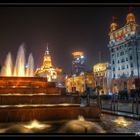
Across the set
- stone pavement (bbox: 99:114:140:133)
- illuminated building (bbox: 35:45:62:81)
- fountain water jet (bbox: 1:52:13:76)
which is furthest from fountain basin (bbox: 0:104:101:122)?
illuminated building (bbox: 35:45:62:81)

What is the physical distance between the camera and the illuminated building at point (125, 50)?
237 ft

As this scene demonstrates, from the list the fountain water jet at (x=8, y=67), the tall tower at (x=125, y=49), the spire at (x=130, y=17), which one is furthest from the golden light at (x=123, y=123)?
the spire at (x=130, y=17)

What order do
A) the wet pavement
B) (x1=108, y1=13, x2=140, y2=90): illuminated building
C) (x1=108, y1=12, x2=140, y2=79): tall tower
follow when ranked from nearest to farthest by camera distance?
1. the wet pavement
2. (x1=108, y1=13, x2=140, y2=90): illuminated building
3. (x1=108, y1=12, x2=140, y2=79): tall tower

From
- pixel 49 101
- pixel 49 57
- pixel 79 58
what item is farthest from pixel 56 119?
pixel 79 58

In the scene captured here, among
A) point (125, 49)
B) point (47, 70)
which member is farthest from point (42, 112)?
point (47, 70)

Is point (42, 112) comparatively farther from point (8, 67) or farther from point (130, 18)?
point (130, 18)

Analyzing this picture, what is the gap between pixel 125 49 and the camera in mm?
79500

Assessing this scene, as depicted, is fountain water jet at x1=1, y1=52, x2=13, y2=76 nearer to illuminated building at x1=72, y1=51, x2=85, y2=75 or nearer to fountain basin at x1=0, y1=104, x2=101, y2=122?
fountain basin at x1=0, y1=104, x2=101, y2=122

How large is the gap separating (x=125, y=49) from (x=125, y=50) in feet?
1.25

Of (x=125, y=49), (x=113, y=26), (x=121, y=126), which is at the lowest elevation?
(x=121, y=126)

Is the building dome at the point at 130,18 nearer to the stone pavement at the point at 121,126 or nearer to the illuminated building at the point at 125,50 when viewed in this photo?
the illuminated building at the point at 125,50

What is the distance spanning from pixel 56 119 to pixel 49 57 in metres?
117

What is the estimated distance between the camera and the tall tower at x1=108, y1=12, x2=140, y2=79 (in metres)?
73.3

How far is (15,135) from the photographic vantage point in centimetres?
596
